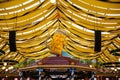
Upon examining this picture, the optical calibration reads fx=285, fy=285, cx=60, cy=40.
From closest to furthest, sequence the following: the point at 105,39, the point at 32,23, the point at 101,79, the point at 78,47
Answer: the point at 32,23, the point at 105,39, the point at 78,47, the point at 101,79

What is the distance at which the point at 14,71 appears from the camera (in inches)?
1152

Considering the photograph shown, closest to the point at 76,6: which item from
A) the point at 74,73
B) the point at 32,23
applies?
the point at 32,23

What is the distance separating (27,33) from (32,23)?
80.3 inches

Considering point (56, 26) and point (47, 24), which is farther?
point (56, 26)

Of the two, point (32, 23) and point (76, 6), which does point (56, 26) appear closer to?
point (32, 23)

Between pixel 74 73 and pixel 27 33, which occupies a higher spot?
pixel 27 33

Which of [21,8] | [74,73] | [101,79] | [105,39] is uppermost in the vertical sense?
[21,8]

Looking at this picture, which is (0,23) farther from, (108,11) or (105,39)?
(105,39)

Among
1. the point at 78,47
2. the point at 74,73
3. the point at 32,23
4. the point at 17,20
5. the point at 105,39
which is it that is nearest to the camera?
the point at 74,73

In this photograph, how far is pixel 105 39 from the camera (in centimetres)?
1800

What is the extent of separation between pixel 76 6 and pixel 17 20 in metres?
3.10

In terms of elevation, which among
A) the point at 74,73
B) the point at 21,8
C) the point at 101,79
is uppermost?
the point at 21,8

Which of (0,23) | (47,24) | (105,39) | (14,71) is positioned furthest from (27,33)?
(14,71)

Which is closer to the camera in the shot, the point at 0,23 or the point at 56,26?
the point at 0,23
